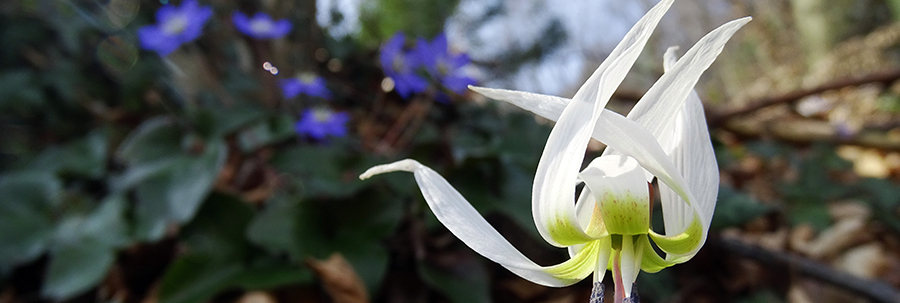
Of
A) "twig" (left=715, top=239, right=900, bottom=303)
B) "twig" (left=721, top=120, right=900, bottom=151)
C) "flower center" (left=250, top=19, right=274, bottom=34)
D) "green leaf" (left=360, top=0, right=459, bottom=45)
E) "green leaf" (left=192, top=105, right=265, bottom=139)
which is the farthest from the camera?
"green leaf" (left=360, top=0, right=459, bottom=45)

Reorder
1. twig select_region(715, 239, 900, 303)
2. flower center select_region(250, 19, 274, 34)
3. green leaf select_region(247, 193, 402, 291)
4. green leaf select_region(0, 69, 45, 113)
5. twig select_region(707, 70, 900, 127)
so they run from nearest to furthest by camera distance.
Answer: twig select_region(715, 239, 900, 303)
green leaf select_region(247, 193, 402, 291)
flower center select_region(250, 19, 274, 34)
twig select_region(707, 70, 900, 127)
green leaf select_region(0, 69, 45, 113)

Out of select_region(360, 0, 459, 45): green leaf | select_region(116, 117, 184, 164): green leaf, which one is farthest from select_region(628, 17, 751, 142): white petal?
select_region(360, 0, 459, 45): green leaf

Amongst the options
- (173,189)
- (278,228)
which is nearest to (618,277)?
(278,228)

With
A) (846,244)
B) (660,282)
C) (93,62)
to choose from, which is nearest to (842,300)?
(846,244)

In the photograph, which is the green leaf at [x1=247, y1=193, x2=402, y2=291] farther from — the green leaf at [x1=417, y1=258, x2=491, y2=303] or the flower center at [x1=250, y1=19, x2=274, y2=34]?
the flower center at [x1=250, y1=19, x2=274, y2=34]

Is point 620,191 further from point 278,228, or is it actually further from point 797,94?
point 797,94

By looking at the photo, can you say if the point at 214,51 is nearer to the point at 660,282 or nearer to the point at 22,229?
the point at 22,229

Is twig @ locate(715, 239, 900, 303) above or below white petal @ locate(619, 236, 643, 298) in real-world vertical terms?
below
